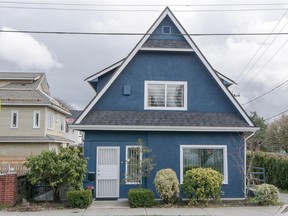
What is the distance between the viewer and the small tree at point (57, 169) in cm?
1330

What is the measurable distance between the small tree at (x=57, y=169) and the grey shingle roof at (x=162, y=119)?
182cm

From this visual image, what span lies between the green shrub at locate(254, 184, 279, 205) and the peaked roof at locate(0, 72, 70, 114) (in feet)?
69.3

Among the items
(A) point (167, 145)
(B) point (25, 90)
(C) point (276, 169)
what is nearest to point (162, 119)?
(A) point (167, 145)

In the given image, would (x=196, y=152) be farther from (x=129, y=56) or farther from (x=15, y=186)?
(x=15, y=186)

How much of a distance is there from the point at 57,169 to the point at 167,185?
4299 mm

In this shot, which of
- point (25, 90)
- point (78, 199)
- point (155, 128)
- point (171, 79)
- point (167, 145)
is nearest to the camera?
point (78, 199)

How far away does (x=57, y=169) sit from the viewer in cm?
1330

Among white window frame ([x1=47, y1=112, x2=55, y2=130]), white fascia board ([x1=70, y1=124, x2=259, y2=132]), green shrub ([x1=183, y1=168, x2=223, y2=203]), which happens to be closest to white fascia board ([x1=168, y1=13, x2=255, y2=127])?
white fascia board ([x1=70, y1=124, x2=259, y2=132])

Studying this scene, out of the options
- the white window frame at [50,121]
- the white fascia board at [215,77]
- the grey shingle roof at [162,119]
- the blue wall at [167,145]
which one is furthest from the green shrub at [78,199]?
the white window frame at [50,121]

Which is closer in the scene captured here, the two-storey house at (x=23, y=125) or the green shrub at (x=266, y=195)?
the green shrub at (x=266, y=195)

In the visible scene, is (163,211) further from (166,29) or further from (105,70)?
(166,29)

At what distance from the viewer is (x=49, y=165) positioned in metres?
13.3

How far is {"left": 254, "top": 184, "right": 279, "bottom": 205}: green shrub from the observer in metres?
13.3

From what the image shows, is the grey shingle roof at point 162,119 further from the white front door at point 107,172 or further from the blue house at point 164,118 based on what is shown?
the white front door at point 107,172
